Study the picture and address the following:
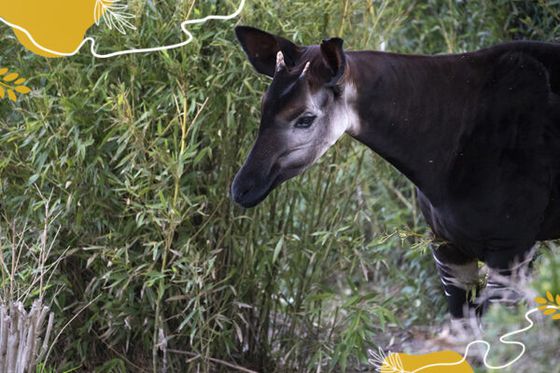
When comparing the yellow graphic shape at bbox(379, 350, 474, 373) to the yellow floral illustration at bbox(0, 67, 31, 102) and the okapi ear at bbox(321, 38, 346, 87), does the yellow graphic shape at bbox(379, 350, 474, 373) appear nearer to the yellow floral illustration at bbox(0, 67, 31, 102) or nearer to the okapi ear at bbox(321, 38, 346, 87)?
the okapi ear at bbox(321, 38, 346, 87)

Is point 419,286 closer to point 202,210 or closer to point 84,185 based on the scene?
point 202,210

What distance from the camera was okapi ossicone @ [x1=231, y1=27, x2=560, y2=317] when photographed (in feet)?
9.99

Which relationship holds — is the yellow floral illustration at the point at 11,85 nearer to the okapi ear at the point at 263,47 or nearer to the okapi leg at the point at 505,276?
the okapi ear at the point at 263,47

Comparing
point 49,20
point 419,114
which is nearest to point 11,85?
point 49,20

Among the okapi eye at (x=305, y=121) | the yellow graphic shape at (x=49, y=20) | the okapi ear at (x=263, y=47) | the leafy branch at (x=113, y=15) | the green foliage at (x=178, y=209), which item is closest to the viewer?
the okapi eye at (x=305, y=121)

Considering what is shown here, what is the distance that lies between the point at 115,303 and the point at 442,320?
5.87 feet

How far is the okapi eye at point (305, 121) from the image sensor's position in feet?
9.42

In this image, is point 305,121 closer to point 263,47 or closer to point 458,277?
point 263,47

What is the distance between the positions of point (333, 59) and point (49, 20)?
95cm

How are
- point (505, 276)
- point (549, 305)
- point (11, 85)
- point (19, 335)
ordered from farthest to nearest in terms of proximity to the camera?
1. point (11, 85)
2. point (505, 276)
3. point (19, 335)
4. point (549, 305)

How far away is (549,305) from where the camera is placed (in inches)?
102

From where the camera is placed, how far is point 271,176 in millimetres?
2865

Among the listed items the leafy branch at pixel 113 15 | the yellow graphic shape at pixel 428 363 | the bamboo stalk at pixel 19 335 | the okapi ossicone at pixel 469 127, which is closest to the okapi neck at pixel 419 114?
the okapi ossicone at pixel 469 127

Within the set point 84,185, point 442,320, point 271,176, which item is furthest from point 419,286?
point 271,176
